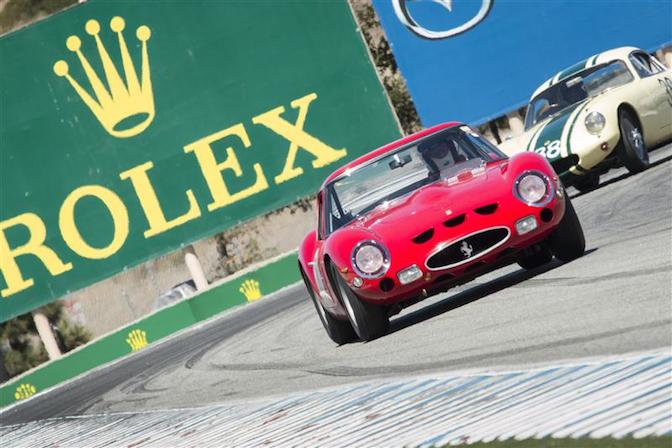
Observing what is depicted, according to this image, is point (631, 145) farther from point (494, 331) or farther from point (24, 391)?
point (24, 391)

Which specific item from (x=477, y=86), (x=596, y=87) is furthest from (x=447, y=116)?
(x=596, y=87)

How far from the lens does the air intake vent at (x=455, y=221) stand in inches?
307

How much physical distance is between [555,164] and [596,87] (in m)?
4.99

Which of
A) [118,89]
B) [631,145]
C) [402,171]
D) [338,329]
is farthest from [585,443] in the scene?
[118,89]

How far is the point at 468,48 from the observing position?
952 inches

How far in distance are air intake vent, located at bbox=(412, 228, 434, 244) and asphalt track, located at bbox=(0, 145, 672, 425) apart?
0.54 meters

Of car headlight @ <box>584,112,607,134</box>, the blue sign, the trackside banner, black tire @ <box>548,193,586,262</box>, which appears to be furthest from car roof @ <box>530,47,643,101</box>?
the trackside banner

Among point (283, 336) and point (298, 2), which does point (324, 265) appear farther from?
point (298, 2)

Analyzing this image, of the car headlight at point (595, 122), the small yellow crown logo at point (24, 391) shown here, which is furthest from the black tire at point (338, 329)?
the small yellow crown logo at point (24, 391)

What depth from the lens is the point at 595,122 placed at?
12977mm

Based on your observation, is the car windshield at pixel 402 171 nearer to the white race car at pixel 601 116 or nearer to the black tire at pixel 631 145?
the white race car at pixel 601 116

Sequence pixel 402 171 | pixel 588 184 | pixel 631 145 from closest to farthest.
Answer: pixel 402 171 → pixel 631 145 → pixel 588 184

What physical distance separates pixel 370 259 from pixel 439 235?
17.3 inches

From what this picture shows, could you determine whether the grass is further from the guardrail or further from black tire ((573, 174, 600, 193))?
the guardrail
